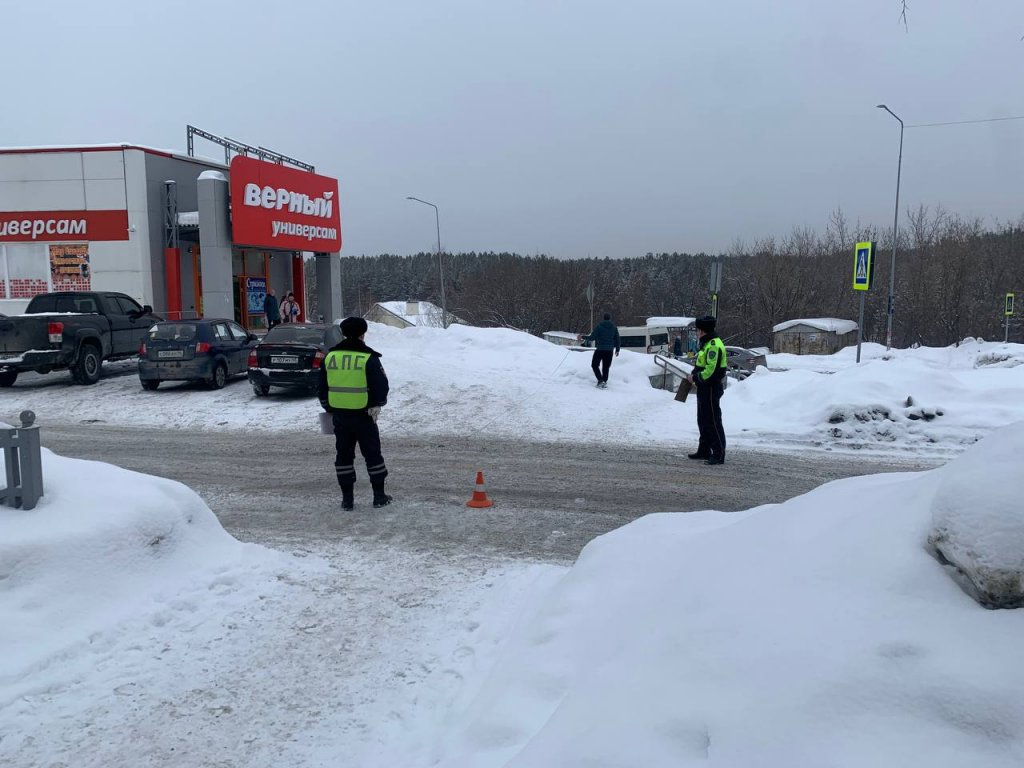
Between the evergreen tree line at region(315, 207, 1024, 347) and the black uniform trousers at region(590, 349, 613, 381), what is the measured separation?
16284mm

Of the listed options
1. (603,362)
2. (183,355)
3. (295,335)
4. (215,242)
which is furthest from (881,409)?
(215,242)

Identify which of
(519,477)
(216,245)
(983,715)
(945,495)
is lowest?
(519,477)

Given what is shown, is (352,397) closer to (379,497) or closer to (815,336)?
(379,497)

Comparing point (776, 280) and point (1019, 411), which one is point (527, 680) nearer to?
point (1019, 411)

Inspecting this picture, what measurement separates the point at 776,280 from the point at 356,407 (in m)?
65.7

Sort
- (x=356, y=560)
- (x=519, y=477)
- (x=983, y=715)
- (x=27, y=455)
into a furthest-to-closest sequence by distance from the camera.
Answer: (x=519, y=477) < (x=356, y=560) < (x=27, y=455) < (x=983, y=715)

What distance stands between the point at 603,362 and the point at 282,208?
12088 mm

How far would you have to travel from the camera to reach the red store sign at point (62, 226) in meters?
22.4

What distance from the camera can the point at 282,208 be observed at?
Answer: 23.9m

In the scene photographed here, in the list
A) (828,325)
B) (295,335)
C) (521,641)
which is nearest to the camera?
(521,641)

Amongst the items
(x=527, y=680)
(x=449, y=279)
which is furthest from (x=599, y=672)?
(x=449, y=279)

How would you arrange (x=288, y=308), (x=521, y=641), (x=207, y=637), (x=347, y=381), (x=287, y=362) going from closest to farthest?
(x=521, y=641) → (x=207, y=637) → (x=347, y=381) → (x=287, y=362) → (x=288, y=308)

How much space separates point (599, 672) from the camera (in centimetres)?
331

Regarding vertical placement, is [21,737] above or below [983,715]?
below
